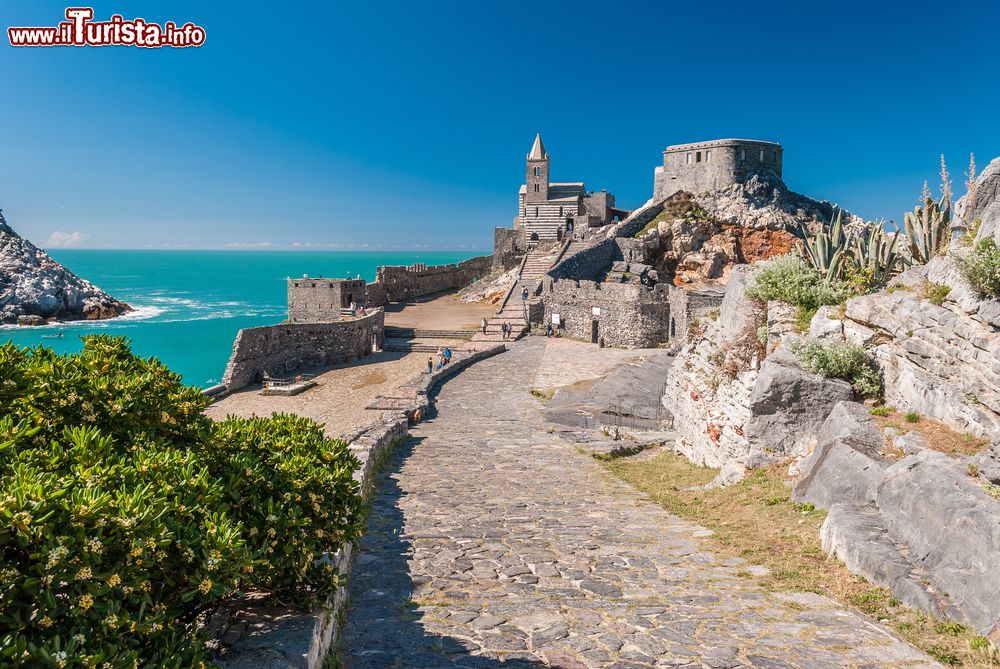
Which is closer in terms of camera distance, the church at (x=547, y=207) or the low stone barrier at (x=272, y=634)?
the low stone barrier at (x=272, y=634)

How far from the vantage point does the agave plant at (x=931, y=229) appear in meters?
10.8

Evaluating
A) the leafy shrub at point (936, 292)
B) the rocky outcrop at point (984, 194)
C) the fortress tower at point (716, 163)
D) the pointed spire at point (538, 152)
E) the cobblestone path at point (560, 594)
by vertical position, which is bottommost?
the cobblestone path at point (560, 594)

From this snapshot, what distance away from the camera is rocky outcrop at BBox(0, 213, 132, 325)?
64.4m

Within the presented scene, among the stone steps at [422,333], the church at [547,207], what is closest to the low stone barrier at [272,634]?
the stone steps at [422,333]

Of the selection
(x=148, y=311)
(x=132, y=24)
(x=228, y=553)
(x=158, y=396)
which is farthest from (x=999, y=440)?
(x=148, y=311)

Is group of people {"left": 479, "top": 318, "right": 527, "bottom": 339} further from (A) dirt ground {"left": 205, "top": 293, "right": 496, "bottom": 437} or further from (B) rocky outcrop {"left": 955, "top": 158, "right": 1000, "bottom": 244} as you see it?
(B) rocky outcrop {"left": 955, "top": 158, "right": 1000, "bottom": 244}

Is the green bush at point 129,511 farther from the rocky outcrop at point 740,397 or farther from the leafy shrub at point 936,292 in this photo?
the leafy shrub at point 936,292

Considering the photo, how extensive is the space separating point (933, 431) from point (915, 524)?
246 centimetres

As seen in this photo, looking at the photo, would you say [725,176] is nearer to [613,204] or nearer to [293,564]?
[613,204]

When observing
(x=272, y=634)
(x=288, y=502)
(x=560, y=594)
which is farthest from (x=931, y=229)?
(x=272, y=634)

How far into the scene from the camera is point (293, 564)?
424 cm

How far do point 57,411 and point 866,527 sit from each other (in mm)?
7271

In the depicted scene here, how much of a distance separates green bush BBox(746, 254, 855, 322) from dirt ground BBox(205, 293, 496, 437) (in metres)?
12.7

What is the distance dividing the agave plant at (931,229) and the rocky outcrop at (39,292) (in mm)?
73854
